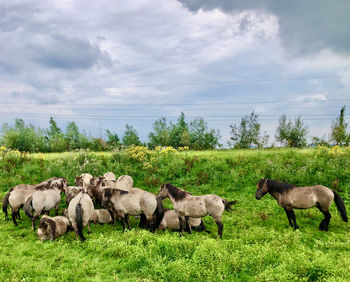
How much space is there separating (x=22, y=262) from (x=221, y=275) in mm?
5571

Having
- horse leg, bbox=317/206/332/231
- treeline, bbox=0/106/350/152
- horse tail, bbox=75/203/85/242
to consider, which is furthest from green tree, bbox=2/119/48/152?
horse leg, bbox=317/206/332/231

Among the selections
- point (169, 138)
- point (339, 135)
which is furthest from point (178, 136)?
point (339, 135)

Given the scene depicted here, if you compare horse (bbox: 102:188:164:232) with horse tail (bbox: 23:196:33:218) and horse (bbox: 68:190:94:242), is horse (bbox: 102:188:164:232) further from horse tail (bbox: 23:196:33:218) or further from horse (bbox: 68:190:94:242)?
horse tail (bbox: 23:196:33:218)

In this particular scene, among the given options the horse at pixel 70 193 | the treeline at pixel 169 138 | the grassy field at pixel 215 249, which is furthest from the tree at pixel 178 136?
the horse at pixel 70 193

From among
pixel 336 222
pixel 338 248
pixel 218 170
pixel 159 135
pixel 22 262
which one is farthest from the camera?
pixel 159 135

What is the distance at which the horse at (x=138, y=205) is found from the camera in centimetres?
922

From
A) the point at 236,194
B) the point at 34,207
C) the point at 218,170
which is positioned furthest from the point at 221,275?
the point at 218,170

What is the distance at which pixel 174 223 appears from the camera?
379 inches

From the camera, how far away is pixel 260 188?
420 inches

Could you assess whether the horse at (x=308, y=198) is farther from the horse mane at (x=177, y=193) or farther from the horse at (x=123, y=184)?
the horse at (x=123, y=184)

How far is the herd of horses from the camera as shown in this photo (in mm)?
8766

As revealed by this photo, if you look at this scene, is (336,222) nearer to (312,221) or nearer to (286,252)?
(312,221)

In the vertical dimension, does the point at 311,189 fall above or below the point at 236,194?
above

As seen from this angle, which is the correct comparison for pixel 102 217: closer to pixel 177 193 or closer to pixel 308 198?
pixel 177 193
